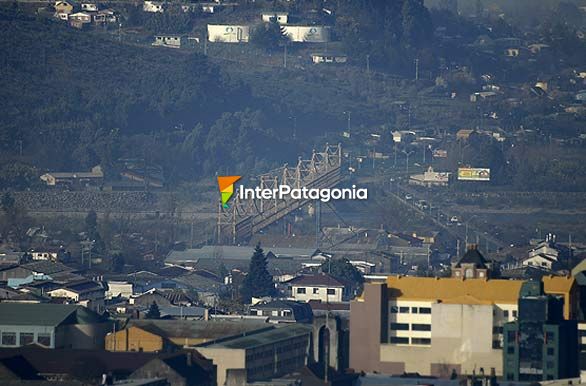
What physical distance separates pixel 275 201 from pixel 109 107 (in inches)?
871

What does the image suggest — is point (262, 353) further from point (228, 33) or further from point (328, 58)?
point (228, 33)

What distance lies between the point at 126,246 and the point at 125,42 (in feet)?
135

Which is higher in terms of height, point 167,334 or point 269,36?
point 167,334

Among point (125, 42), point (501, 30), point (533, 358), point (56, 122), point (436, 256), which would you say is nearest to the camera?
point (533, 358)

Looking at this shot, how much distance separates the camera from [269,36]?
142875mm

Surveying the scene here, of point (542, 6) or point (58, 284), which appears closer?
point (58, 284)

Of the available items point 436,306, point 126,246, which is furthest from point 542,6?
point 436,306

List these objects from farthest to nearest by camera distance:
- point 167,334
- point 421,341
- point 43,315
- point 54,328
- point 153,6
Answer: point 153,6, point 43,315, point 167,334, point 54,328, point 421,341

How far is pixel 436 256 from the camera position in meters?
96.8

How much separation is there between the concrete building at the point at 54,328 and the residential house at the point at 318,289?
17.2m

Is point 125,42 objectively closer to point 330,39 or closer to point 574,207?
point 330,39

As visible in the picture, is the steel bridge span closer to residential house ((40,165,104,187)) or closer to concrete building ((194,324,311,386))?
residential house ((40,165,104,187))

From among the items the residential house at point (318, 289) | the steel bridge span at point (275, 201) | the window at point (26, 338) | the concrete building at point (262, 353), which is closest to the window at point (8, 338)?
the window at point (26, 338)

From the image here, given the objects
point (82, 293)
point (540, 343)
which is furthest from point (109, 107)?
point (540, 343)
